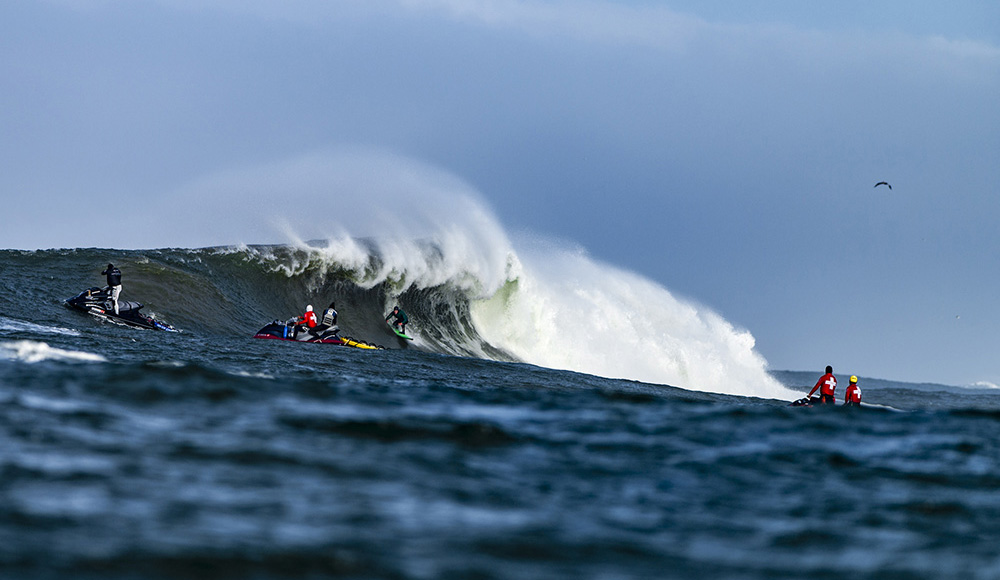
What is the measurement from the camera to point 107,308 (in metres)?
22.0

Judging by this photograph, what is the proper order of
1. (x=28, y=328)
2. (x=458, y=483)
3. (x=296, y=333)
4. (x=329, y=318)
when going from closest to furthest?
(x=458, y=483) → (x=28, y=328) → (x=296, y=333) → (x=329, y=318)

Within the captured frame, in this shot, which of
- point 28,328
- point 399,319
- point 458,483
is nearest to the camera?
point 458,483

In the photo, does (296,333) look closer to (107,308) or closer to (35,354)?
(107,308)

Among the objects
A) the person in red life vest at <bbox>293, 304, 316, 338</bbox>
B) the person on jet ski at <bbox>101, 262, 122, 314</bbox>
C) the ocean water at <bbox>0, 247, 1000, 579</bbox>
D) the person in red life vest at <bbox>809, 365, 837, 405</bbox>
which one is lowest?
the ocean water at <bbox>0, 247, 1000, 579</bbox>

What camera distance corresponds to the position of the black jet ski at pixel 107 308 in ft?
71.9

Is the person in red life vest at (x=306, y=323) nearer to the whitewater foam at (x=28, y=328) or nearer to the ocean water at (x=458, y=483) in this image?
the whitewater foam at (x=28, y=328)

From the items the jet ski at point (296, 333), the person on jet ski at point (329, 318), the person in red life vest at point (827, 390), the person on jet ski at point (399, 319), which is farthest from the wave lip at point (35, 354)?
the person on jet ski at point (399, 319)

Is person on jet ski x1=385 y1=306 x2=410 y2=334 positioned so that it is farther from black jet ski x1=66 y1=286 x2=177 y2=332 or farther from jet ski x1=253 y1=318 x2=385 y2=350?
black jet ski x1=66 y1=286 x2=177 y2=332

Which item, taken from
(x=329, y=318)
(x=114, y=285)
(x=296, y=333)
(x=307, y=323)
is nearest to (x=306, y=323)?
(x=307, y=323)

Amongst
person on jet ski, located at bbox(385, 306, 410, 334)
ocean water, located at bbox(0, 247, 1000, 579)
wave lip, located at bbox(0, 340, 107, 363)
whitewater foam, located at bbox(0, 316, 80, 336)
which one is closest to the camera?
ocean water, located at bbox(0, 247, 1000, 579)

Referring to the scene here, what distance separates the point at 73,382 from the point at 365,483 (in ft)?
13.1

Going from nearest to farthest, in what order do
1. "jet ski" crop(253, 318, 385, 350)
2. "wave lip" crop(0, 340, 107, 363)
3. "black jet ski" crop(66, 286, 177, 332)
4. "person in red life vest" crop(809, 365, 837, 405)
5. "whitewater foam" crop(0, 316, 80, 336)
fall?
"wave lip" crop(0, 340, 107, 363), "whitewater foam" crop(0, 316, 80, 336), "person in red life vest" crop(809, 365, 837, 405), "black jet ski" crop(66, 286, 177, 332), "jet ski" crop(253, 318, 385, 350)

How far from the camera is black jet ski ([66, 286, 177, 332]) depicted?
71.9ft

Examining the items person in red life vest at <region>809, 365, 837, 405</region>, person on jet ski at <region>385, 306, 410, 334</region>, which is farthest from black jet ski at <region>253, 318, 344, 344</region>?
person in red life vest at <region>809, 365, 837, 405</region>
